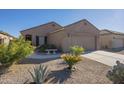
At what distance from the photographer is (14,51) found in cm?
1049

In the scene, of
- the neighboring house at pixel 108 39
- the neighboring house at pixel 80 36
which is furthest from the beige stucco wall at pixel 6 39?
the neighboring house at pixel 108 39

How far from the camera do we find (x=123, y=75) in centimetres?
719

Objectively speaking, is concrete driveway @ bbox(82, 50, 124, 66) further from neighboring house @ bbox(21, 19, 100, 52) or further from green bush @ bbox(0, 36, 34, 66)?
green bush @ bbox(0, 36, 34, 66)

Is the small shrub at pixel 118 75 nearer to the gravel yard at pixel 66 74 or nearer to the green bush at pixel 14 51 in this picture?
the gravel yard at pixel 66 74

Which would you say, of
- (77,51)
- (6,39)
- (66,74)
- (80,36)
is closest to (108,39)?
(80,36)

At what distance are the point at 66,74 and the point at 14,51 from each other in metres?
2.91

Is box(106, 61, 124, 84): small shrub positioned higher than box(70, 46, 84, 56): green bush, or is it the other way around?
box(70, 46, 84, 56): green bush

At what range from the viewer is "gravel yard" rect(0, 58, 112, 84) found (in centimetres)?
873

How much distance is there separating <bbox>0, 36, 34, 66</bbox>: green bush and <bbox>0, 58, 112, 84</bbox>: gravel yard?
1.65ft

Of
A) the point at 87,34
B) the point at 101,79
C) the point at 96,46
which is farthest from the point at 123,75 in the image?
the point at 87,34

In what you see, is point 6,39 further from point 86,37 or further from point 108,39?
point 108,39

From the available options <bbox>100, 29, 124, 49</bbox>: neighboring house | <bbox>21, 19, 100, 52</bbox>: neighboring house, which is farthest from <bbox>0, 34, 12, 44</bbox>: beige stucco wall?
<bbox>100, 29, 124, 49</bbox>: neighboring house

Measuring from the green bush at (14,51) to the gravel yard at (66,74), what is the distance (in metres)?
0.50
